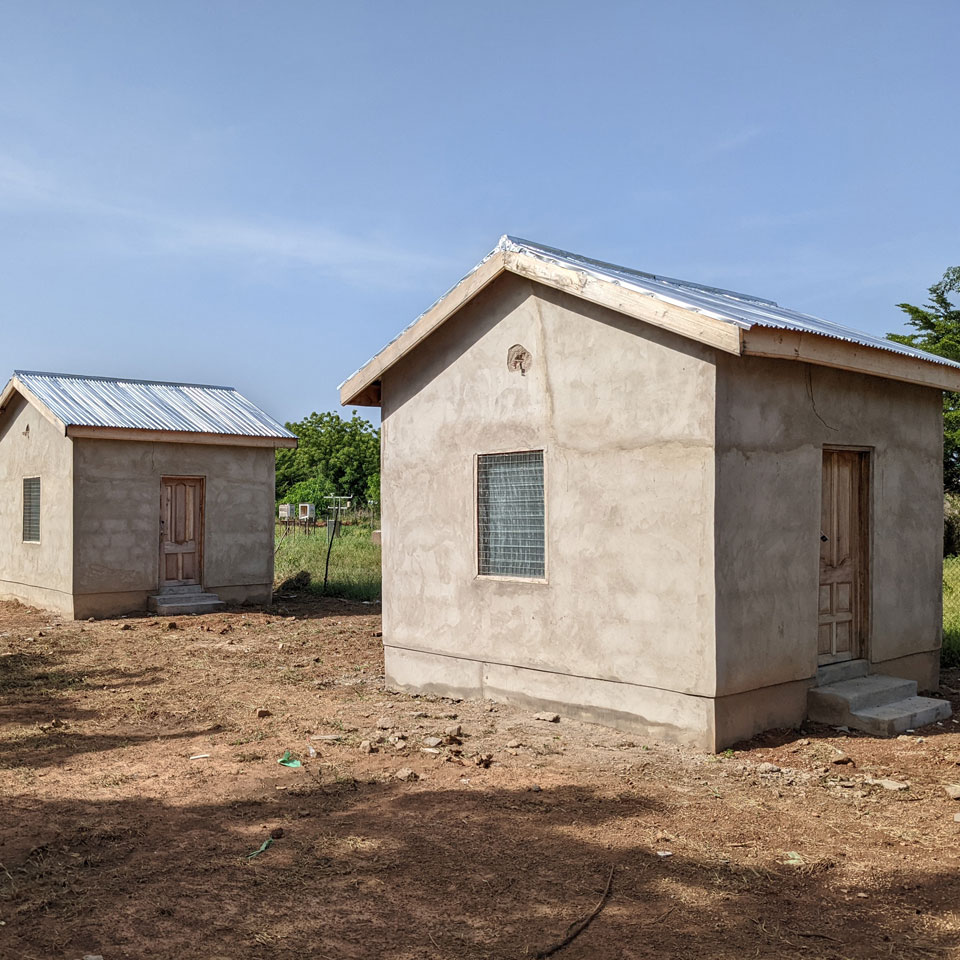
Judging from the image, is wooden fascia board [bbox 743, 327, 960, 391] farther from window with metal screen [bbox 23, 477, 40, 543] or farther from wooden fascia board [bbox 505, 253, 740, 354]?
window with metal screen [bbox 23, 477, 40, 543]

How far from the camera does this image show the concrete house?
51.8 ft

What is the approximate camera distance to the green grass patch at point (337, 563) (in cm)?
1872

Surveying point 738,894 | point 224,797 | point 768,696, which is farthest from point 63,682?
point 738,894

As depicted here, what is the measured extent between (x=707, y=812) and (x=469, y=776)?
1.71 metres

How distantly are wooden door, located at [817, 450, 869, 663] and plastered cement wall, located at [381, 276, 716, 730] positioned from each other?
191 cm

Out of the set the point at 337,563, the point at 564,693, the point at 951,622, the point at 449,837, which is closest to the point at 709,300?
the point at 564,693

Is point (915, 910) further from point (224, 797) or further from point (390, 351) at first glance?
point (390, 351)

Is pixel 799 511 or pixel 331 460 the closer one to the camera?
pixel 799 511

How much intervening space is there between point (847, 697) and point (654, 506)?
7.62ft

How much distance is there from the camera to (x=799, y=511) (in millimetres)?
7859

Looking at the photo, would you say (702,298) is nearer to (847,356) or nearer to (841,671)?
(847,356)

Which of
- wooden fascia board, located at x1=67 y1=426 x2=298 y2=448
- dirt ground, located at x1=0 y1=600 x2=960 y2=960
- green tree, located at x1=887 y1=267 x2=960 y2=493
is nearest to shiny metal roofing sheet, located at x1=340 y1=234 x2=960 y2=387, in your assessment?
dirt ground, located at x1=0 y1=600 x2=960 y2=960

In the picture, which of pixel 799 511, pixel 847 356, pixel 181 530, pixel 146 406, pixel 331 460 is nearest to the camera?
pixel 847 356

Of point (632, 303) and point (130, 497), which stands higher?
point (632, 303)
